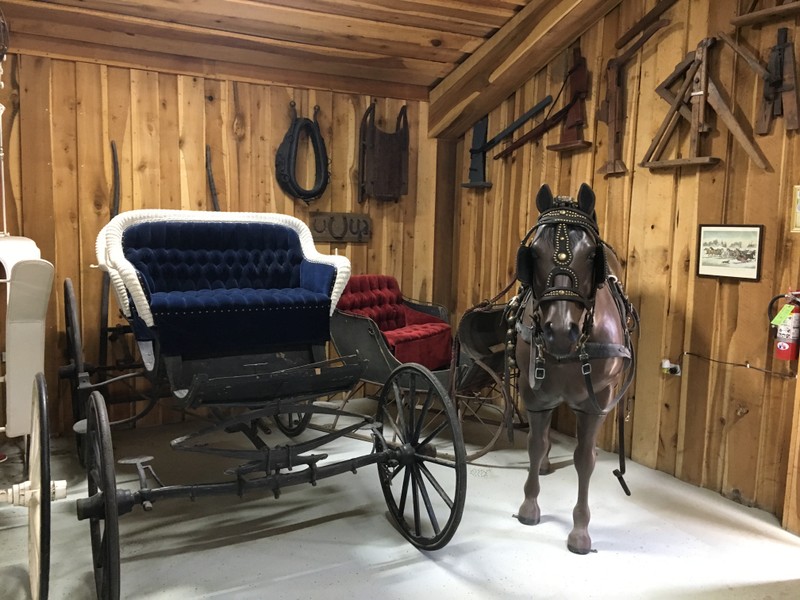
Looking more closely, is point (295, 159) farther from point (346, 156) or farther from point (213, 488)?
point (213, 488)

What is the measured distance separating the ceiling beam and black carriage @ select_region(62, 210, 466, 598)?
1873mm

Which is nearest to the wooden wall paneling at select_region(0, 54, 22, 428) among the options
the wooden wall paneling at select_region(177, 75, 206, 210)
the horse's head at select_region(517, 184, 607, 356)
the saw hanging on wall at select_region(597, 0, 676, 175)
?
the wooden wall paneling at select_region(177, 75, 206, 210)

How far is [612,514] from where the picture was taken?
3111 millimetres

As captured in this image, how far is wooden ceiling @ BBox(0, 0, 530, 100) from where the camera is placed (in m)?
3.73

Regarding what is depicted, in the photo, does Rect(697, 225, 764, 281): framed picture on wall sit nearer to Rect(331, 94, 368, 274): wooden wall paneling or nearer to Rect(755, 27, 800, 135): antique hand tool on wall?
Rect(755, 27, 800, 135): antique hand tool on wall

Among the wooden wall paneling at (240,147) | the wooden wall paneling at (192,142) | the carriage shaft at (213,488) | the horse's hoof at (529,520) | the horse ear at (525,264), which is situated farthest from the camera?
the wooden wall paneling at (240,147)

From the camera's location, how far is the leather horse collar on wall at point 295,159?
180 inches

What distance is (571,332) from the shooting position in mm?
2266

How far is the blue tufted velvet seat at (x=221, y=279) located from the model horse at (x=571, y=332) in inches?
41.8

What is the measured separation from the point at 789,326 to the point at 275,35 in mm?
3489

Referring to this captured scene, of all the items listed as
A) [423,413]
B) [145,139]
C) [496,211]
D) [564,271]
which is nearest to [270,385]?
[423,413]

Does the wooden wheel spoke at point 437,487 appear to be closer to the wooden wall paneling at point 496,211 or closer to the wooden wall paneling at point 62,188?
the wooden wall paneling at point 496,211

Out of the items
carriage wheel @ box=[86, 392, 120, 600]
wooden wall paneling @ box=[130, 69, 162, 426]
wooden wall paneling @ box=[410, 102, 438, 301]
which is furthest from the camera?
wooden wall paneling @ box=[410, 102, 438, 301]

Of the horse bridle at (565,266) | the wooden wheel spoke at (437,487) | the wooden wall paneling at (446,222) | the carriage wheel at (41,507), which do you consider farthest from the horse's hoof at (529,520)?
the wooden wall paneling at (446,222)
